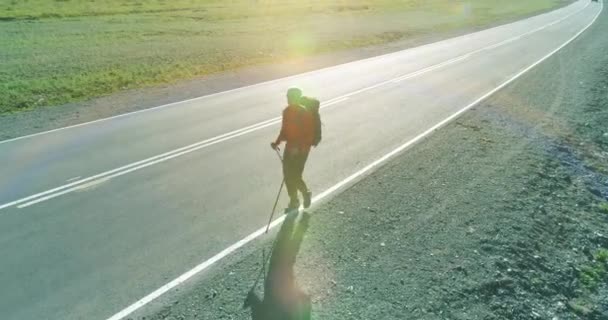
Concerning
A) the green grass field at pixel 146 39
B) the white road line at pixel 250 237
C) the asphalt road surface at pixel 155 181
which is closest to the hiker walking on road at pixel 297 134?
the white road line at pixel 250 237

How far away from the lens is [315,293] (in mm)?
5027

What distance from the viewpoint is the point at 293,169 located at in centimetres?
695

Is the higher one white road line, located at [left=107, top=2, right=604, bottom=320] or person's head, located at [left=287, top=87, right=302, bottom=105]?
person's head, located at [left=287, top=87, right=302, bottom=105]

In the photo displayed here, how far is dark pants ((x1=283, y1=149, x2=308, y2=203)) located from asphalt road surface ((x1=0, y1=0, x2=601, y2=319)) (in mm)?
609

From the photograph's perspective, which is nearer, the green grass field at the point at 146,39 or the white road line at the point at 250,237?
the white road line at the point at 250,237

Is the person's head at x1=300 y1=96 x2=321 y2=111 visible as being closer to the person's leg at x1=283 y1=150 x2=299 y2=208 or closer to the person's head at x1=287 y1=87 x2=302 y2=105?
the person's head at x1=287 y1=87 x2=302 y2=105

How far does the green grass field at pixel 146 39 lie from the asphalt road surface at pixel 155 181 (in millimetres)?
5502

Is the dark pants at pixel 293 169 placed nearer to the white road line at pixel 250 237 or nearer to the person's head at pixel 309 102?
the white road line at pixel 250 237

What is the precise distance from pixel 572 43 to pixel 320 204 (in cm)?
3105

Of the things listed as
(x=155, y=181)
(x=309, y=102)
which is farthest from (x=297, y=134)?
(x=155, y=181)

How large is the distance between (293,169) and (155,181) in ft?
9.59

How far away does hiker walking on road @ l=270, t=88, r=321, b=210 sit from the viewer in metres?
6.52

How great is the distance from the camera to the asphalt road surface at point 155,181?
210 inches

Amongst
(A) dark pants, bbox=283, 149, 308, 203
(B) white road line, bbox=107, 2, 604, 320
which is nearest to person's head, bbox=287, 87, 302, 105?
(A) dark pants, bbox=283, 149, 308, 203
